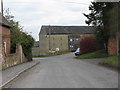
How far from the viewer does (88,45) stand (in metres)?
53.9

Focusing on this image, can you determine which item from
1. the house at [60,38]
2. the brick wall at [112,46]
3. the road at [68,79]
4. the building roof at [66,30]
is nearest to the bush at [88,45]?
the brick wall at [112,46]

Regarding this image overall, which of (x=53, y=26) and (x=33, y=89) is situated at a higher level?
(x=53, y=26)

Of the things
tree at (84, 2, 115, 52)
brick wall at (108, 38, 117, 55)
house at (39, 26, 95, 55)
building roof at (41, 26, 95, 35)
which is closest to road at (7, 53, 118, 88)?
tree at (84, 2, 115, 52)

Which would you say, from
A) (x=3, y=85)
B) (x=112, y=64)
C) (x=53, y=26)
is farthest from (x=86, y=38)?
(x=53, y=26)

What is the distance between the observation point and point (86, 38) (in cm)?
5309

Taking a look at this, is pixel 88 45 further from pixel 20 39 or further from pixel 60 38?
pixel 60 38

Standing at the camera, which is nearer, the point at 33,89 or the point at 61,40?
the point at 33,89

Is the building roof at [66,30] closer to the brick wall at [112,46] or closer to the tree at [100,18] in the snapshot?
the tree at [100,18]

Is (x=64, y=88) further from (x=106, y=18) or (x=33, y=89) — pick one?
(x=106, y=18)

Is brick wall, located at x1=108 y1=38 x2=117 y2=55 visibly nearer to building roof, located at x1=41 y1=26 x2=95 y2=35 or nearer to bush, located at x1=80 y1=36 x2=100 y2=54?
bush, located at x1=80 y1=36 x2=100 y2=54

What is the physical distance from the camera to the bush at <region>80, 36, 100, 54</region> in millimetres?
52719

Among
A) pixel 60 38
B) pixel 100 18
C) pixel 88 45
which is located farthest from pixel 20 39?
pixel 60 38

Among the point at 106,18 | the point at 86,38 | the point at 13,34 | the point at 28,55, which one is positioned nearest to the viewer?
the point at 106,18

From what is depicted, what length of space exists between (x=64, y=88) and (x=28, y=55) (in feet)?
103
